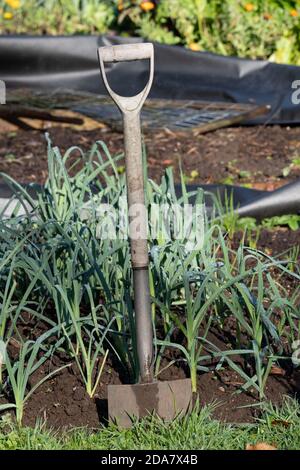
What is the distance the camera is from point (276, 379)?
2.70 m

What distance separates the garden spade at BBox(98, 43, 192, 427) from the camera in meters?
2.27

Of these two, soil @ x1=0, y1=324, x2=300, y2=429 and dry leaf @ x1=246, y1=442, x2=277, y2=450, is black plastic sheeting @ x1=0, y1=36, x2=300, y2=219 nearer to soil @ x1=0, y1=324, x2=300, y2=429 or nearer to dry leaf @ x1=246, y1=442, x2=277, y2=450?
soil @ x1=0, y1=324, x2=300, y2=429

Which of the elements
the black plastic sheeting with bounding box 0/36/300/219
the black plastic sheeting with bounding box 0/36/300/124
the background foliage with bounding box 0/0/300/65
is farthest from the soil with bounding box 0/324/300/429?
the background foliage with bounding box 0/0/300/65

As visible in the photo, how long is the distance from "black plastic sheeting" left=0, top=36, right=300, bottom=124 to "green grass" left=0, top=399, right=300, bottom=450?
138 inches

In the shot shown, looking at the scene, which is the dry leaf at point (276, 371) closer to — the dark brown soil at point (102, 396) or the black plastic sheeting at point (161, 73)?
the dark brown soil at point (102, 396)

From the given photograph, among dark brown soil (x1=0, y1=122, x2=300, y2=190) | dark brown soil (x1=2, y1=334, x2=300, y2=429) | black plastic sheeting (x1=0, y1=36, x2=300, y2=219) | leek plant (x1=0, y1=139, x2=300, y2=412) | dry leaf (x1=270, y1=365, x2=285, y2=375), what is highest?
black plastic sheeting (x1=0, y1=36, x2=300, y2=219)

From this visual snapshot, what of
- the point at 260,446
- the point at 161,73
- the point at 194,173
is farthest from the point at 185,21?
the point at 260,446

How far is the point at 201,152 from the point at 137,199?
291 centimetres

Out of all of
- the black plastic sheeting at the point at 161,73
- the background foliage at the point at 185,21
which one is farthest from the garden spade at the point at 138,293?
the background foliage at the point at 185,21

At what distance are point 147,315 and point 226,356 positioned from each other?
38 centimetres

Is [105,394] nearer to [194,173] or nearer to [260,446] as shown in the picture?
[260,446]

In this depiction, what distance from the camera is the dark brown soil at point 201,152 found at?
4.86 meters

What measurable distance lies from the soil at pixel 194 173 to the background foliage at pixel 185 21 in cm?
141
